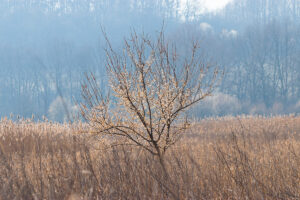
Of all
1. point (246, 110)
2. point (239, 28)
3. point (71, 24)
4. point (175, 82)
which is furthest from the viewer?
point (71, 24)

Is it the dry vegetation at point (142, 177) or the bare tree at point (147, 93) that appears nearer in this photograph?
the dry vegetation at point (142, 177)

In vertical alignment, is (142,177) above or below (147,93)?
below

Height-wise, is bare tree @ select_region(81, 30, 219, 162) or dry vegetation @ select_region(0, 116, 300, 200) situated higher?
bare tree @ select_region(81, 30, 219, 162)

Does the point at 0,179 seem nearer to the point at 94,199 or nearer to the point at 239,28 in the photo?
the point at 94,199

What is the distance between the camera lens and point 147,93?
434 centimetres

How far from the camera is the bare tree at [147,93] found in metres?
4.22

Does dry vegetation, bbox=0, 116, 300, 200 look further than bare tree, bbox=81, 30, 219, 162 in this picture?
No

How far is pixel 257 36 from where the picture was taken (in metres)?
57.7

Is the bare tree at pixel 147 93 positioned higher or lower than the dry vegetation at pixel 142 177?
higher

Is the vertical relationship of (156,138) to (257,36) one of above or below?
below

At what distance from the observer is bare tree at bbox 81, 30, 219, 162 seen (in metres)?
4.22

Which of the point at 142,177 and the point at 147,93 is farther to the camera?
the point at 147,93

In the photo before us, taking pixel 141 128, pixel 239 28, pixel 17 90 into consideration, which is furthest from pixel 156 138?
pixel 239 28

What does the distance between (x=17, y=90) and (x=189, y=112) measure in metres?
72.7
